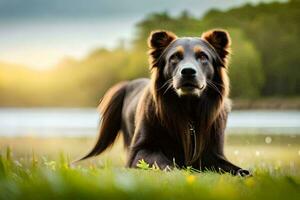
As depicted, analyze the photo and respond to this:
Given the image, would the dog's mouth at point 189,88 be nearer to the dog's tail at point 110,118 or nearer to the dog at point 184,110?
the dog at point 184,110

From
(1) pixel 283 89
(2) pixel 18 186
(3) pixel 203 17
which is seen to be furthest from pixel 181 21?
(2) pixel 18 186

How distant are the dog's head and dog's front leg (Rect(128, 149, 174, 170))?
86 centimetres

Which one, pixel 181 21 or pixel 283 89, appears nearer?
pixel 283 89

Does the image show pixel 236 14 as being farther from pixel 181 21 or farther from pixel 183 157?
pixel 183 157

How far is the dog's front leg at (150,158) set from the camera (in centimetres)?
858

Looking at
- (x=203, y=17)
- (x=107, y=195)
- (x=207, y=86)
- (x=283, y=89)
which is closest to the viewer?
(x=107, y=195)

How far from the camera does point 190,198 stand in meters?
3.42

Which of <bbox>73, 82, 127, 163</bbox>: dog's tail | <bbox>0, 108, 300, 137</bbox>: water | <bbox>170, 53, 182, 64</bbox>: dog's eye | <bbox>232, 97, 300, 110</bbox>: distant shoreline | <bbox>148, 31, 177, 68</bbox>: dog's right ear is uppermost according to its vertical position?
<bbox>148, 31, 177, 68</bbox>: dog's right ear

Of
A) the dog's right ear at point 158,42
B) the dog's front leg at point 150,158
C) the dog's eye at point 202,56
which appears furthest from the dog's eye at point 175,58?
the dog's front leg at point 150,158

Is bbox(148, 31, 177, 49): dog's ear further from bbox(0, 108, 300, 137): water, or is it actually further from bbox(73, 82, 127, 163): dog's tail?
bbox(0, 108, 300, 137): water

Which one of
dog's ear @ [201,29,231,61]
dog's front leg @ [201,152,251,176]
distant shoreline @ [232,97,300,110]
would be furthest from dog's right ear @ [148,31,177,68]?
distant shoreline @ [232,97,300,110]

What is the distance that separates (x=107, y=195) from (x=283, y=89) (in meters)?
82.4

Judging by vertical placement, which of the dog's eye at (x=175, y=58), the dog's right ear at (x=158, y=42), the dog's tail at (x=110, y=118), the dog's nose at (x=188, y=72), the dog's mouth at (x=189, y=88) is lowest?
the dog's tail at (x=110, y=118)

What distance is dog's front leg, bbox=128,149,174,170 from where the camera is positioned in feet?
28.1
